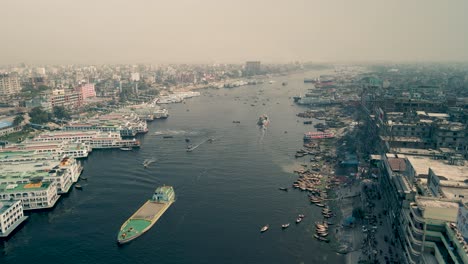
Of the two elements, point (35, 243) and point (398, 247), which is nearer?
point (398, 247)

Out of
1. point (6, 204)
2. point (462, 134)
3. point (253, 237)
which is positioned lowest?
point (253, 237)

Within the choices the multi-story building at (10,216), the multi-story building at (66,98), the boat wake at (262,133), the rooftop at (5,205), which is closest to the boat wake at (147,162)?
the multi-story building at (10,216)

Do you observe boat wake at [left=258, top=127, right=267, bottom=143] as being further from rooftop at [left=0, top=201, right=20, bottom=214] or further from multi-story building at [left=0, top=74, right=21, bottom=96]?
multi-story building at [left=0, top=74, right=21, bottom=96]

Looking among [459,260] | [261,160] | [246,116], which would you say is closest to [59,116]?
[246,116]

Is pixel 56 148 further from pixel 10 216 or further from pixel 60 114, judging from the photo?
pixel 60 114

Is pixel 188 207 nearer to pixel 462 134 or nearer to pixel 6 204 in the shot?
pixel 6 204

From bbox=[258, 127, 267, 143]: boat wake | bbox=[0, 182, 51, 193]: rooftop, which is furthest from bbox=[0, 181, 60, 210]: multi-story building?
bbox=[258, 127, 267, 143]: boat wake
